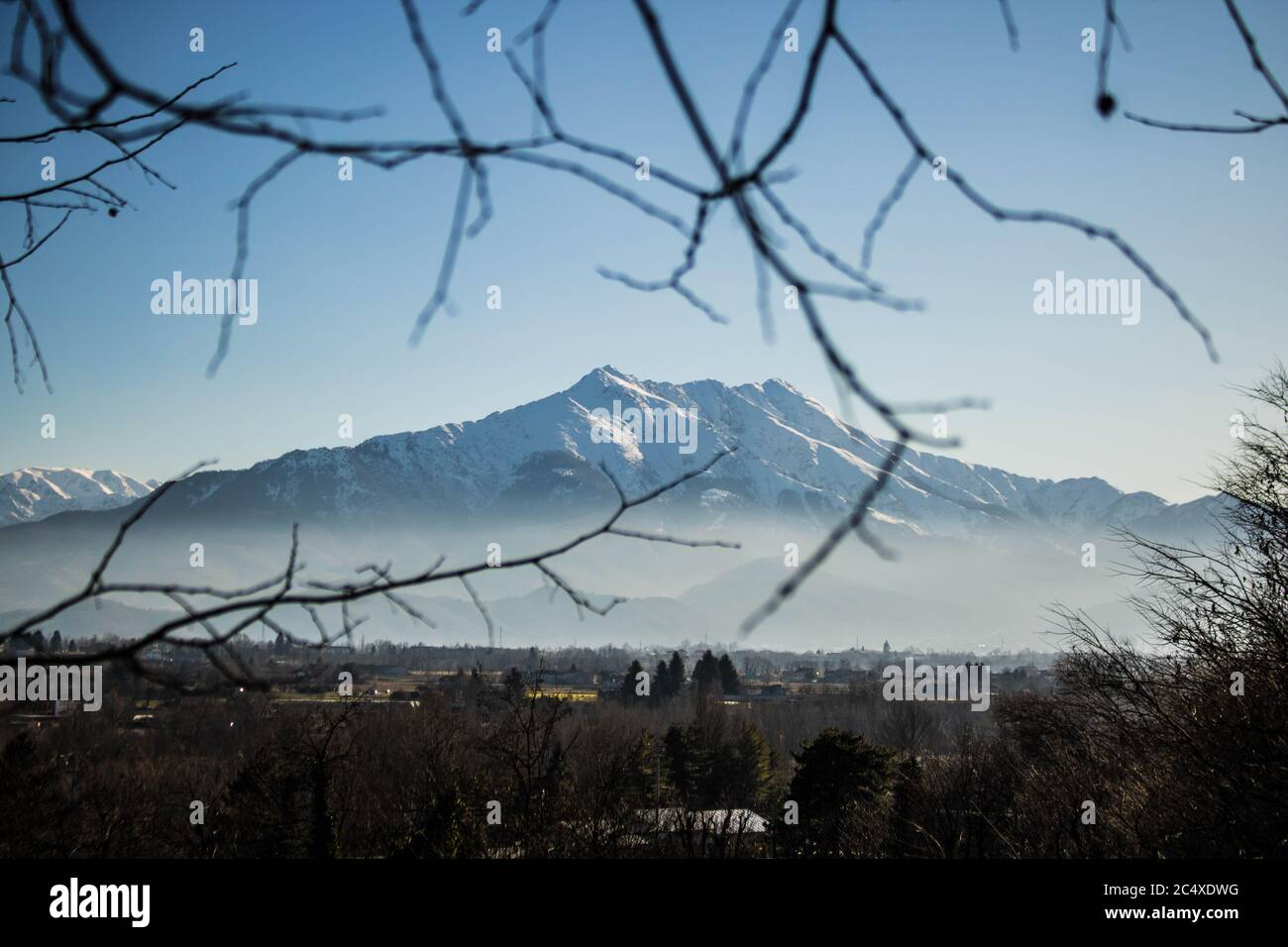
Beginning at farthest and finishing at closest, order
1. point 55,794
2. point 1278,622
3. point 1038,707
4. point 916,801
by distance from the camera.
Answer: point 1038,707
point 916,801
point 55,794
point 1278,622

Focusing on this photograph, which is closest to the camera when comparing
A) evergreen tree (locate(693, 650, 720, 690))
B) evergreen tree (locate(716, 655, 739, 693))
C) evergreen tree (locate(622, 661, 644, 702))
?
evergreen tree (locate(622, 661, 644, 702))

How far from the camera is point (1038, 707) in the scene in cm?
2261

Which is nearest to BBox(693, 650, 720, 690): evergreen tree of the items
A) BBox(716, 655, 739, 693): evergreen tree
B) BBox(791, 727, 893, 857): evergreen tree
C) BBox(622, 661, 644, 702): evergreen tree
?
BBox(716, 655, 739, 693): evergreen tree

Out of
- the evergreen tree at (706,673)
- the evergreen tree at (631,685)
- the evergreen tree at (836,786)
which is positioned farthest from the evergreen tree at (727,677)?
the evergreen tree at (836,786)

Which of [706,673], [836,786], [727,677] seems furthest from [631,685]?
[836,786]

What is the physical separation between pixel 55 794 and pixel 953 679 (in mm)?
61399

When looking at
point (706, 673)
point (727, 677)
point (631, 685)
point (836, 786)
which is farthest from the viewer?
point (727, 677)

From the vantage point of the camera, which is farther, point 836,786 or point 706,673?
point 706,673

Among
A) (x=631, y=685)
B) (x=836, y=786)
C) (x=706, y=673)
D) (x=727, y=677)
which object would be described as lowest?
(x=727, y=677)

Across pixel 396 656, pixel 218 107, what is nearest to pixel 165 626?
pixel 218 107

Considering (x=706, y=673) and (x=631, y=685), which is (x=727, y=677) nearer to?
(x=706, y=673)

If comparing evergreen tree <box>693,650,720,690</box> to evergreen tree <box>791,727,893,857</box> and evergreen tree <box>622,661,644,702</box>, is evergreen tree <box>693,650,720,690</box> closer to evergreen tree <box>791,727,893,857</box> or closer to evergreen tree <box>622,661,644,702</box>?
evergreen tree <box>622,661,644,702</box>
